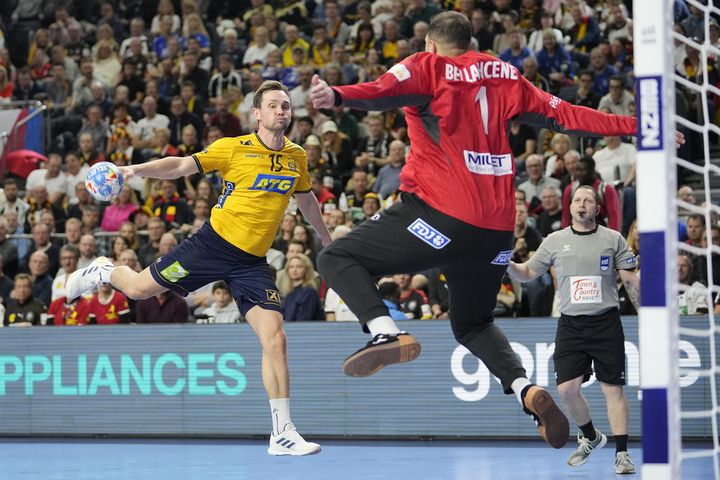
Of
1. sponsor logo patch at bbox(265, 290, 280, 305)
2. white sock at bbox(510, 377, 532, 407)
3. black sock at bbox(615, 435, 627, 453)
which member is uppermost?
sponsor logo patch at bbox(265, 290, 280, 305)

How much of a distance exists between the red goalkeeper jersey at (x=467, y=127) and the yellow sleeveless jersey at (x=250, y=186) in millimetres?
2509

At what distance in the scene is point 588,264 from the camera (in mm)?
10344

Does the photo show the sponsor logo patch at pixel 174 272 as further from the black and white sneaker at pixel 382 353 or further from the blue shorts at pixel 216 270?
the black and white sneaker at pixel 382 353

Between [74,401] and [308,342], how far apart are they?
10.5 ft

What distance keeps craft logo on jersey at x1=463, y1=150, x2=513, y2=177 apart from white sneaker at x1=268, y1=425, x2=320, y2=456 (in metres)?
3.00

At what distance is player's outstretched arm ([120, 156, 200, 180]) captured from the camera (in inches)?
333

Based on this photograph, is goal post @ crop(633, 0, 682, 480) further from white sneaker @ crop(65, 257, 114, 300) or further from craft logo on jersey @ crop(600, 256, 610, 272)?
white sneaker @ crop(65, 257, 114, 300)

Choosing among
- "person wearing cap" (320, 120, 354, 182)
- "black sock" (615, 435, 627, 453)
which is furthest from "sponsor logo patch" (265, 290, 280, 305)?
"person wearing cap" (320, 120, 354, 182)

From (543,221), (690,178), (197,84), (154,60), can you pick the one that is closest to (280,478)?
(543,221)

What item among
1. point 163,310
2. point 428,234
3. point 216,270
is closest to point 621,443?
point 216,270

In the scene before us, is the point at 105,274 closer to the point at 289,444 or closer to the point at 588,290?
the point at 289,444

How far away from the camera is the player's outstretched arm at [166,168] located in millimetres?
8469

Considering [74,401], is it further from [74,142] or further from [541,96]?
[541,96]

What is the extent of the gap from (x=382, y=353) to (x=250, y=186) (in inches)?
119
